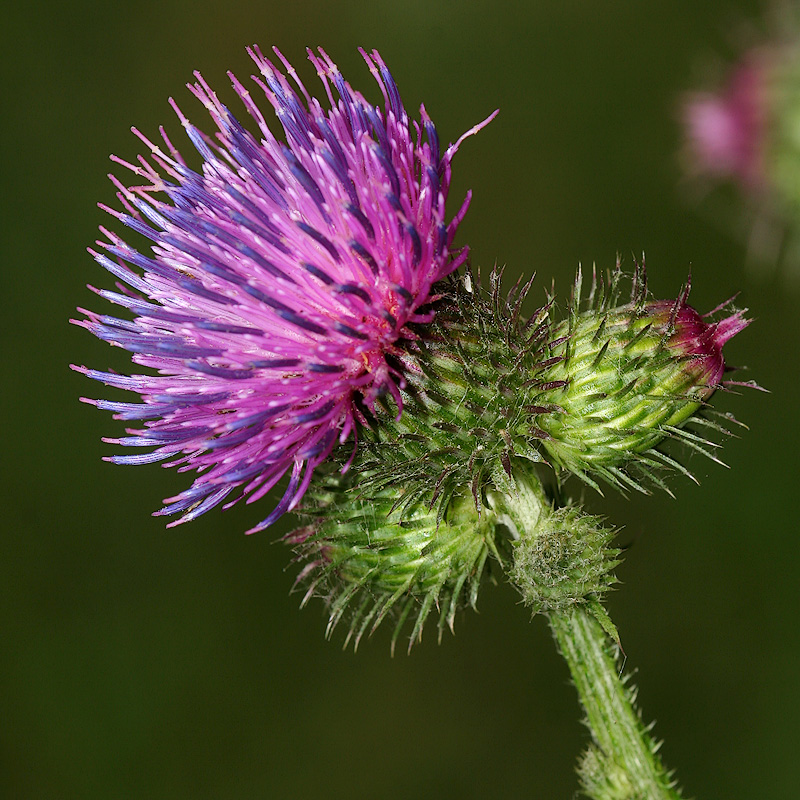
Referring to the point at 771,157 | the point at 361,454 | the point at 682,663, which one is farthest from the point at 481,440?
the point at 682,663

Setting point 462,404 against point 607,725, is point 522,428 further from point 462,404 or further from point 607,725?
point 607,725

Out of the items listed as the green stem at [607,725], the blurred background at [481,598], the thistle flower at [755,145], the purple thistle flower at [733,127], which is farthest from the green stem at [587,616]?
the purple thistle flower at [733,127]

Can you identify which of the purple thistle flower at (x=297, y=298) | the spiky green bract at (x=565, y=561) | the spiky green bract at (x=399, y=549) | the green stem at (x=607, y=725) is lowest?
the green stem at (x=607, y=725)

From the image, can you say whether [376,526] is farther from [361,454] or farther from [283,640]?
[283,640]

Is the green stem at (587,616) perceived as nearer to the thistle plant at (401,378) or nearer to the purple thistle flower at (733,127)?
the thistle plant at (401,378)

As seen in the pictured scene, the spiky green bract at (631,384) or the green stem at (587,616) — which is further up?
the spiky green bract at (631,384)

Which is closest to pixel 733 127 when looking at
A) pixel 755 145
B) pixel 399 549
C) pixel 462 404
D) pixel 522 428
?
pixel 755 145
